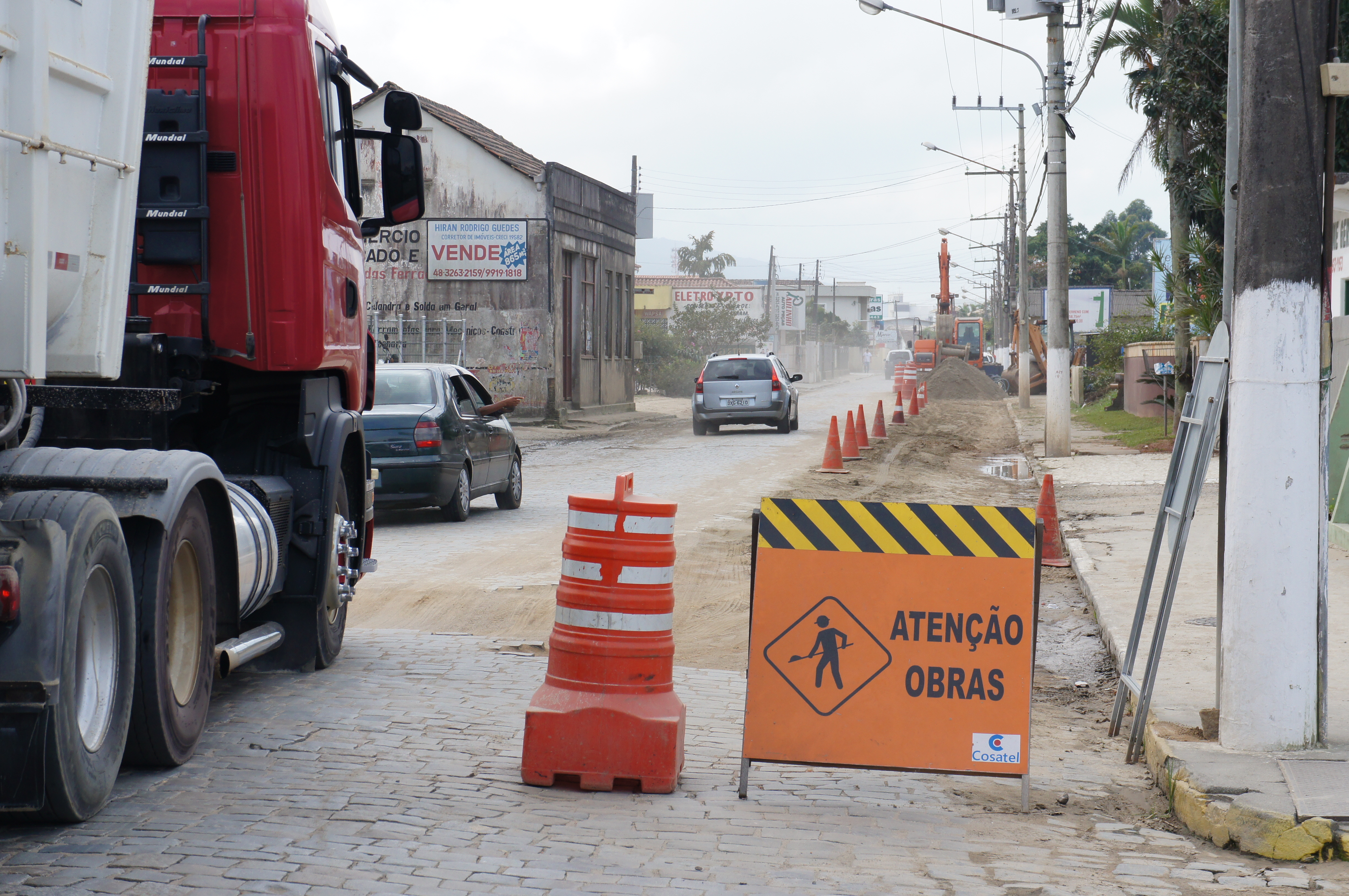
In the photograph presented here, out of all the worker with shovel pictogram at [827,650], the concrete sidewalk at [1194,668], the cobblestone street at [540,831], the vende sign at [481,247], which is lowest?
the cobblestone street at [540,831]

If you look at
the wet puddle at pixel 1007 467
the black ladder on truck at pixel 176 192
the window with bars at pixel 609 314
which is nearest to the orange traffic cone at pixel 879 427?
the wet puddle at pixel 1007 467

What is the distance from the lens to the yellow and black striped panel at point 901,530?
520 centimetres

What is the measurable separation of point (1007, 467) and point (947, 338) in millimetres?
38160

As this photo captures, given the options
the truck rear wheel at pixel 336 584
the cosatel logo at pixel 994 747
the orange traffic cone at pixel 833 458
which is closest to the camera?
the cosatel logo at pixel 994 747

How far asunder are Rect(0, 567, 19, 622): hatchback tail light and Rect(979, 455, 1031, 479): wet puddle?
1651cm

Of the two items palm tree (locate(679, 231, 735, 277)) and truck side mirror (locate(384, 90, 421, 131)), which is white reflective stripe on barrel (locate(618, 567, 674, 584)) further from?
palm tree (locate(679, 231, 735, 277))

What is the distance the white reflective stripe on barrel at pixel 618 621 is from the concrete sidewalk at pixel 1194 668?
2025mm

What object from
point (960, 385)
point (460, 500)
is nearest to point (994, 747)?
point (460, 500)

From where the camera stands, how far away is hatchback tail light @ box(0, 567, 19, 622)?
3980 mm

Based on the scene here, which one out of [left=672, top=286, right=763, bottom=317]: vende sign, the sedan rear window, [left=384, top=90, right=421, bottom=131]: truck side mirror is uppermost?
[left=672, top=286, right=763, bottom=317]: vende sign

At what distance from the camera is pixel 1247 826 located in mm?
4559

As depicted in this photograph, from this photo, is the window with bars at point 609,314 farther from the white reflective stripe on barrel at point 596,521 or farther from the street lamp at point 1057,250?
the white reflective stripe on barrel at point 596,521

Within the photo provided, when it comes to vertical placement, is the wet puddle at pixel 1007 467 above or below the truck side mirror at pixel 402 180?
below

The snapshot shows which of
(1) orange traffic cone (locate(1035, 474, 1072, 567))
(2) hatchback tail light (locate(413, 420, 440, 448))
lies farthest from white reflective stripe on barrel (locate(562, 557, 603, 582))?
(2) hatchback tail light (locate(413, 420, 440, 448))
